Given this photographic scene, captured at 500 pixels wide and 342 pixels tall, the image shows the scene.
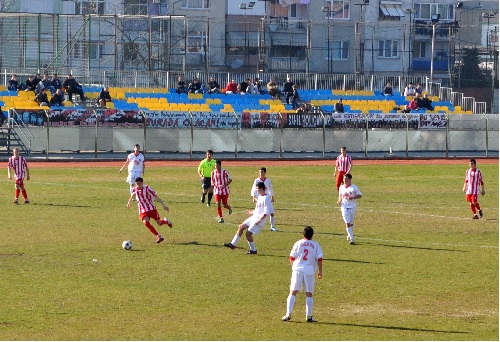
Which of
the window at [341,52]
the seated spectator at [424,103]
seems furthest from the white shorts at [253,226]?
the window at [341,52]

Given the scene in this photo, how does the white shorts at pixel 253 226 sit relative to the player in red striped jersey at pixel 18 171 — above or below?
below

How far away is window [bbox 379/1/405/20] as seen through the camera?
284 ft

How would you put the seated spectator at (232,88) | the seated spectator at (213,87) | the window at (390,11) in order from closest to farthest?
the seated spectator at (213,87) → the seated spectator at (232,88) → the window at (390,11)

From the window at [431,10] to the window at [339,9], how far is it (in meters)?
8.66

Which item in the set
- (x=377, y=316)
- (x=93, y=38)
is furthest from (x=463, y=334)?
Result: (x=93, y=38)

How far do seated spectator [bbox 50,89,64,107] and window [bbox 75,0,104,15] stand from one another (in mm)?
24662

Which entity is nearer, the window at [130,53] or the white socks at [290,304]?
the white socks at [290,304]

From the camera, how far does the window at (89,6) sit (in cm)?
7806

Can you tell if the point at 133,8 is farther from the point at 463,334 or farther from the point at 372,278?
the point at 463,334

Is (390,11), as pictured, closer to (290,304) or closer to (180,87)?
(180,87)

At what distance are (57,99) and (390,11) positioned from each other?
4094 cm

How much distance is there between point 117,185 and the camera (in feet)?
134

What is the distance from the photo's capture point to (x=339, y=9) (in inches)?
3413

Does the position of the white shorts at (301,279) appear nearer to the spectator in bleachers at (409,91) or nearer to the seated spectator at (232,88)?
the seated spectator at (232,88)
